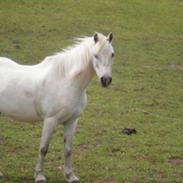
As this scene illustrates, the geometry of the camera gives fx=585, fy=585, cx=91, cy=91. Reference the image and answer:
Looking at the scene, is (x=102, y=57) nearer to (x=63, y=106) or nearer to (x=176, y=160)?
(x=63, y=106)

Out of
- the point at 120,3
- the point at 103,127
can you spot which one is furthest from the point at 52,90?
the point at 120,3

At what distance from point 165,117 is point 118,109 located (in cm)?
103

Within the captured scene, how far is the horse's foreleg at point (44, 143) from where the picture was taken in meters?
7.34

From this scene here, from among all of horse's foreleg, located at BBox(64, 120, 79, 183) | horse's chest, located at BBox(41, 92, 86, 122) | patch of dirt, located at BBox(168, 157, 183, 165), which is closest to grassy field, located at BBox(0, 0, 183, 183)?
patch of dirt, located at BBox(168, 157, 183, 165)

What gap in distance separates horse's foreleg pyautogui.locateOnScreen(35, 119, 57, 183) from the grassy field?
0.93 feet

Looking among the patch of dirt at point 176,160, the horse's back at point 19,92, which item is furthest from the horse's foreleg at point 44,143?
the patch of dirt at point 176,160

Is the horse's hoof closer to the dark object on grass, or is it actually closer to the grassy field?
the grassy field

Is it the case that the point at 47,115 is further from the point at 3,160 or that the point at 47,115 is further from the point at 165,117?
the point at 165,117

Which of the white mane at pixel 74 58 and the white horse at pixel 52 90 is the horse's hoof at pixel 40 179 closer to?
the white horse at pixel 52 90

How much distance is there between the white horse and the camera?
7.31 metres

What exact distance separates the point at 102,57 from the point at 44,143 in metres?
1.38

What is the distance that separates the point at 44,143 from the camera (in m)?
7.45

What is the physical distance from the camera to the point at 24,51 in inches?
727

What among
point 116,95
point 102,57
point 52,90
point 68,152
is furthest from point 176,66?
point 102,57
